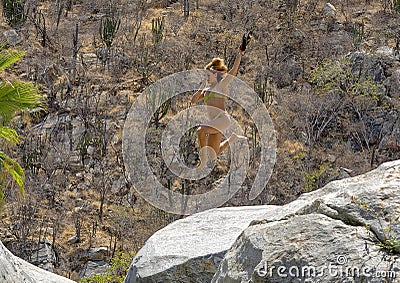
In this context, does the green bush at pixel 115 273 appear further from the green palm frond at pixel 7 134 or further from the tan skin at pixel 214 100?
the green palm frond at pixel 7 134

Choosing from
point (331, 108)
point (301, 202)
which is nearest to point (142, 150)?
point (331, 108)

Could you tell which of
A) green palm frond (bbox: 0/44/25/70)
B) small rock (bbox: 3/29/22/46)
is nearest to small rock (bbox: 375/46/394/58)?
small rock (bbox: 3/29/22/46)

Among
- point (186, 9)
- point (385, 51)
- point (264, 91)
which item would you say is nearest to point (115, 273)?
point (264, 91)

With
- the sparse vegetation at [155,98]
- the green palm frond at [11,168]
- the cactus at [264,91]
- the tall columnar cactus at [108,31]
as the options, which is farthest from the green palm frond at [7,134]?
the tall columnar cactus at [108,31]

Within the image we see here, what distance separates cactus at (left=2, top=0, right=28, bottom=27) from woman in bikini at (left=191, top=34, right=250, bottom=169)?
1527cm

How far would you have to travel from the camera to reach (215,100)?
8.69 metres

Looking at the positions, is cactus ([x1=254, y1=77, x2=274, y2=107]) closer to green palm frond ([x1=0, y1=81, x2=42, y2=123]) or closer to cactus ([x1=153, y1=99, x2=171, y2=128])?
cactus ([x1=153, y1=99, x2=171, y2=128])

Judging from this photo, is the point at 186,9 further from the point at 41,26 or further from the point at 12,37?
the point at 12,37

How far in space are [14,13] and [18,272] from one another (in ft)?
59.4

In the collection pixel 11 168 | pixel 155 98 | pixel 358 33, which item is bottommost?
pixel 155 98

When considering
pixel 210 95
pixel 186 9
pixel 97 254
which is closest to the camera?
pixel 210 95

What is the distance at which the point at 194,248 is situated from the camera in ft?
20.8

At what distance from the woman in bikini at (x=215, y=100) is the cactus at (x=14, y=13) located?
1527cm

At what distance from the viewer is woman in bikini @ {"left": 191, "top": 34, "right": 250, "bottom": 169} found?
837 centimetres
